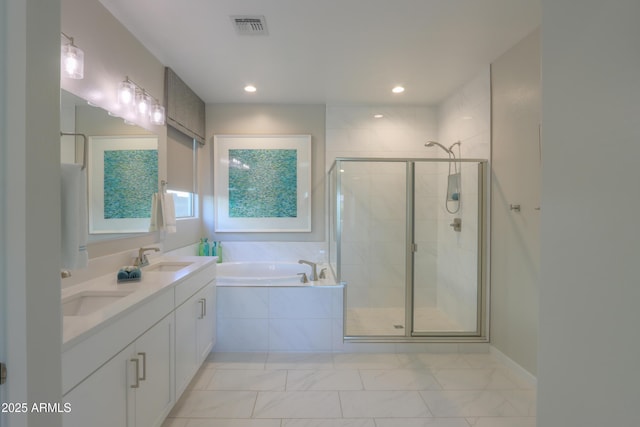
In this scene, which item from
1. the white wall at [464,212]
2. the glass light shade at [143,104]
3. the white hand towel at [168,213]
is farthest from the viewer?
the white wall at [464,212]

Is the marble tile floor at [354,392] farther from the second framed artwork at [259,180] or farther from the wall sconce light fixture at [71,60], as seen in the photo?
the wall sconce light fixture at [71,60]

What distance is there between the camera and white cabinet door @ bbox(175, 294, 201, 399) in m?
1.85

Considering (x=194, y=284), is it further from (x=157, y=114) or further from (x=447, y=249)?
(x=447, y=249)

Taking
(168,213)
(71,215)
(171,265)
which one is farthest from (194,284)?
(71,215)

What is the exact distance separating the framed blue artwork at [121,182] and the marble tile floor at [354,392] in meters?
1.28

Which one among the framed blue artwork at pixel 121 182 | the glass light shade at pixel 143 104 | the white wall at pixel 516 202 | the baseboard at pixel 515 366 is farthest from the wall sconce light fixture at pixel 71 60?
the baseboard at pixel 515 366

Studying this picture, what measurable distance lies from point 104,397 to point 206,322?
4.00 ft

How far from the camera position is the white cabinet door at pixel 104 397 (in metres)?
1.06

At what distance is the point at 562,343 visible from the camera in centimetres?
83

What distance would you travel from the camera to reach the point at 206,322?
2404 mm

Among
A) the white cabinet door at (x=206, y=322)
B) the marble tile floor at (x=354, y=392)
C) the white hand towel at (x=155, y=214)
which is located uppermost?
the white hand towel at (x=155, y=214)

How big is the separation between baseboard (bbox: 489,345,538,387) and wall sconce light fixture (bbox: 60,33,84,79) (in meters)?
3.50

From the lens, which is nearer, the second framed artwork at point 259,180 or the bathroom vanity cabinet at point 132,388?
the bathroom vanity cabinet at point 132,388

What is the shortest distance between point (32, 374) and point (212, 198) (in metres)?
3.17
